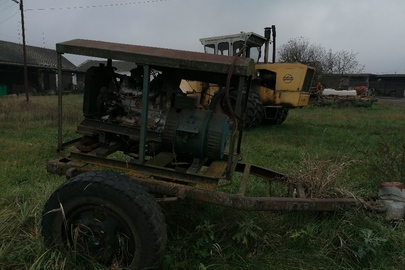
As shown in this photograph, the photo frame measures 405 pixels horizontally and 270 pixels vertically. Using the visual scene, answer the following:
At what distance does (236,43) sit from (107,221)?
8913 millimetres

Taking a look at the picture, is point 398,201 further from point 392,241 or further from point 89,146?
point 89,146

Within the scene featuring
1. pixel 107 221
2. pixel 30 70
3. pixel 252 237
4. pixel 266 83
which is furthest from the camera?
pixel 30 70

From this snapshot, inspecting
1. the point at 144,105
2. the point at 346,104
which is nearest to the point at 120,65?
the point at 346,104

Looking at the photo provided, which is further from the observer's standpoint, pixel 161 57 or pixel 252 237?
pixel 252 237

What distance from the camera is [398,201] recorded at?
11.2 feet

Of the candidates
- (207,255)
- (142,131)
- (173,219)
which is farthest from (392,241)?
(142,131)

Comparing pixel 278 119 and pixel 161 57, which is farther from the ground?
pixel 161 57

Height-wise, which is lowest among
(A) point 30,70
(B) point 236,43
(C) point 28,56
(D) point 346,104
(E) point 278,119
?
(E) point 278,119

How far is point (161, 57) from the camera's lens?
9.02 ft

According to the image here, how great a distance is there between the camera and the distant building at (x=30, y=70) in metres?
32.3

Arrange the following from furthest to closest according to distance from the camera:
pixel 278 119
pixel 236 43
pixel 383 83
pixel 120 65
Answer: pixel 383 83
pixel 120 65
pixel 278 119
pixel 236 43

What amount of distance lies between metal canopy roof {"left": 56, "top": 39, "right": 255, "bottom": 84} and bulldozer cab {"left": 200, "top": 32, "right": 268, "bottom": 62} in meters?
7.69

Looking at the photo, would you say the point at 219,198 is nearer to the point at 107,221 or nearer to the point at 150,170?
the point at 150,170

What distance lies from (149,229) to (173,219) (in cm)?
89
